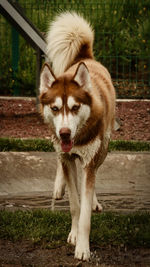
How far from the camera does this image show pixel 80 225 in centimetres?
416

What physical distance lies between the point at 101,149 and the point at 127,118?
12.9 ft

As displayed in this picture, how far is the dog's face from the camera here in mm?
4004

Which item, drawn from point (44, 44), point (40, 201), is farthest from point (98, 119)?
point (44, 44)

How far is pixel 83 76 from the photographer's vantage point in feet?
13.8

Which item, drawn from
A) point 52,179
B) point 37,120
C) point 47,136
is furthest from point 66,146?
point 37,120

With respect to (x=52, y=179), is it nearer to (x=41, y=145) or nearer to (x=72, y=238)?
(x=41, y=145)

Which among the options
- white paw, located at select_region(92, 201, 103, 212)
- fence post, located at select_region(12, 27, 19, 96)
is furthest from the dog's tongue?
fence post, located at select_region(12, 27, 19, 96)

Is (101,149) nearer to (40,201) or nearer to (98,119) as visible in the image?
(98,119)

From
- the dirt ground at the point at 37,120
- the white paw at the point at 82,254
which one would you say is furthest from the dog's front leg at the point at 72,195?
the dirt ground at the point at 37,120

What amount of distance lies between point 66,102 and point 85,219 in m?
0.85

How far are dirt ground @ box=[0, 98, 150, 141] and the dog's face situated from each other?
10.6 ft

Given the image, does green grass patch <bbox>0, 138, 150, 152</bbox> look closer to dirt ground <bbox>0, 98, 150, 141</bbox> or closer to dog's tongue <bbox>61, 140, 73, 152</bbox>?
dirt ground <bbox>0, 98, 150, 141</bbox>

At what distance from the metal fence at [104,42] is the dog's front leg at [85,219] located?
514 cm

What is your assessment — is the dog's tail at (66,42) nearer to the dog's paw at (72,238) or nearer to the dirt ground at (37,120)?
the dog's paw at (72,238)
